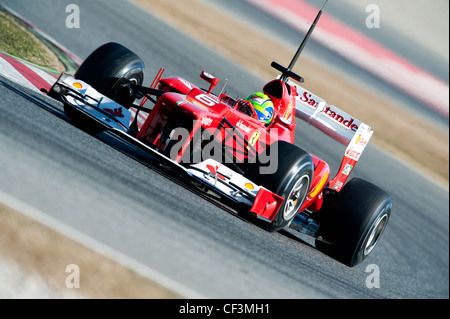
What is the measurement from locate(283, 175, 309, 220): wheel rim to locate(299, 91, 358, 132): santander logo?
190cm

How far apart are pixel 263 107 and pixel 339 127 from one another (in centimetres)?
143

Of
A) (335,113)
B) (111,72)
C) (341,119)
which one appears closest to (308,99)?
(335,113)

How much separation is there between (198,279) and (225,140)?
2.57 metres

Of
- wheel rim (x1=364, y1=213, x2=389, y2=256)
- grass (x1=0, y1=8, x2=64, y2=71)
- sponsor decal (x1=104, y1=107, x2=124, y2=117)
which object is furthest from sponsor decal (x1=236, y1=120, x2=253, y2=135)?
grass (x1=0, y1=8, x2=64, y2=71)

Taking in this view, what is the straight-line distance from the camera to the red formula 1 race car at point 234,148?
23.0 feet

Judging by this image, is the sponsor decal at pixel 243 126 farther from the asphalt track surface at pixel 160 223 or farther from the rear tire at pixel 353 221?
the rear tire at pixel 353 221

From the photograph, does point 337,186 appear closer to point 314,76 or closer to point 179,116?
point 179,116

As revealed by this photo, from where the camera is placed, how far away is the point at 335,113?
9.42m

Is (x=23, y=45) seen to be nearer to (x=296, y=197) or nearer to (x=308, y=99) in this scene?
(x=308, y=99)

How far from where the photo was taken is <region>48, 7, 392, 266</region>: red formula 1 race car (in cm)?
700
